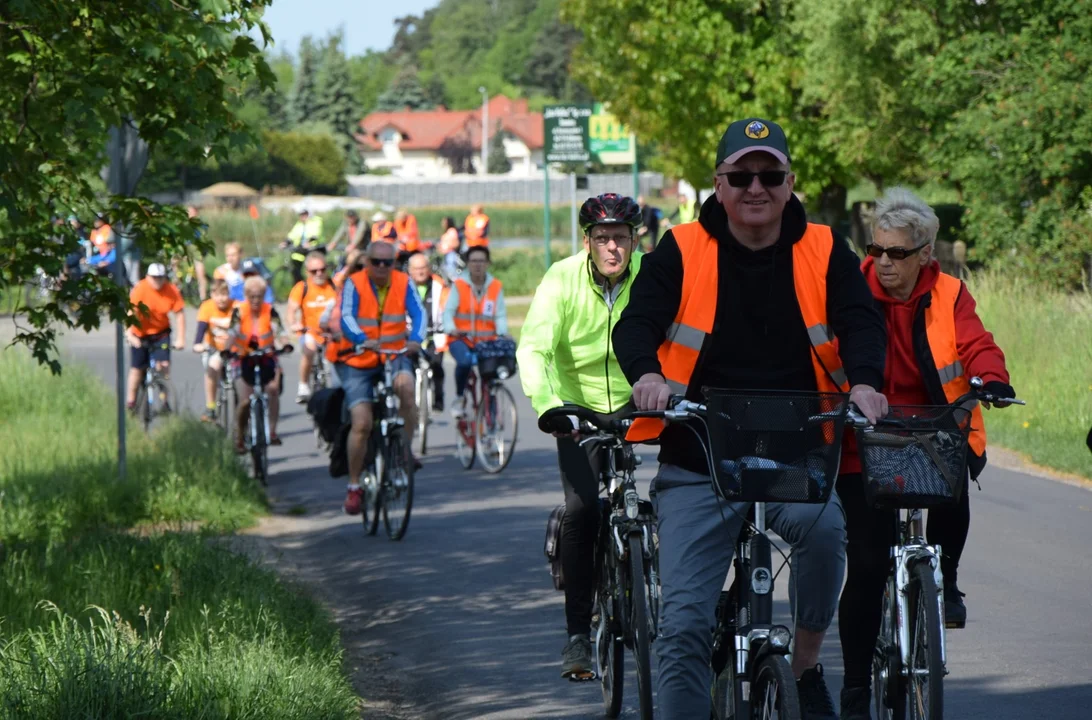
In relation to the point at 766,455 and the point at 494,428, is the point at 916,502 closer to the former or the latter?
the point at 766,455

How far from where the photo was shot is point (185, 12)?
7316mm

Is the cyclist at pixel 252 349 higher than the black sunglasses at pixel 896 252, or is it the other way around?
the black sunglasses at pixel 896 252

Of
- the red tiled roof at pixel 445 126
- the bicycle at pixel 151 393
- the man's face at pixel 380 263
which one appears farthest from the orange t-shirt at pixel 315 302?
the red tiled roof at pixel 445 126

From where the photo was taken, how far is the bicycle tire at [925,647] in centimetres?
495

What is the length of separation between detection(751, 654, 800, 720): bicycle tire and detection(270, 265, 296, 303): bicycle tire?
33.2 m

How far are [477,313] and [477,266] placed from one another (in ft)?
1.55

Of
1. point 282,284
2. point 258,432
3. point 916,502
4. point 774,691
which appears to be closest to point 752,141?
point 916,502

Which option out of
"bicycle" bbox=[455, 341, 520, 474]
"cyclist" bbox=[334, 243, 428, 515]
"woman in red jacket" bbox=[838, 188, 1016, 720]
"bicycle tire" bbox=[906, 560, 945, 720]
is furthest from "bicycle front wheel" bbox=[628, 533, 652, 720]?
"bicycle" bbox=[455, 341, 520, 474]

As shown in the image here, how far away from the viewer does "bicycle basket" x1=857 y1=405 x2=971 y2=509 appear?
496 centimetres

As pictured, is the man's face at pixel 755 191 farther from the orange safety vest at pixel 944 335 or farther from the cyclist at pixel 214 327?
the cyclist at pixel 214 327

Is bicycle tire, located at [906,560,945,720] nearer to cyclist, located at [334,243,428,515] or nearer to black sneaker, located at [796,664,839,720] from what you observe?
black sneaker, located at [796,664,839,720]

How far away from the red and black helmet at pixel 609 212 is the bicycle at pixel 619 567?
0.80 meters

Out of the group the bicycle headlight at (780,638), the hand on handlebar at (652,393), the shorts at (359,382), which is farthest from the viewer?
the shorts at (359,382)

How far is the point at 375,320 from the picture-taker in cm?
1145
